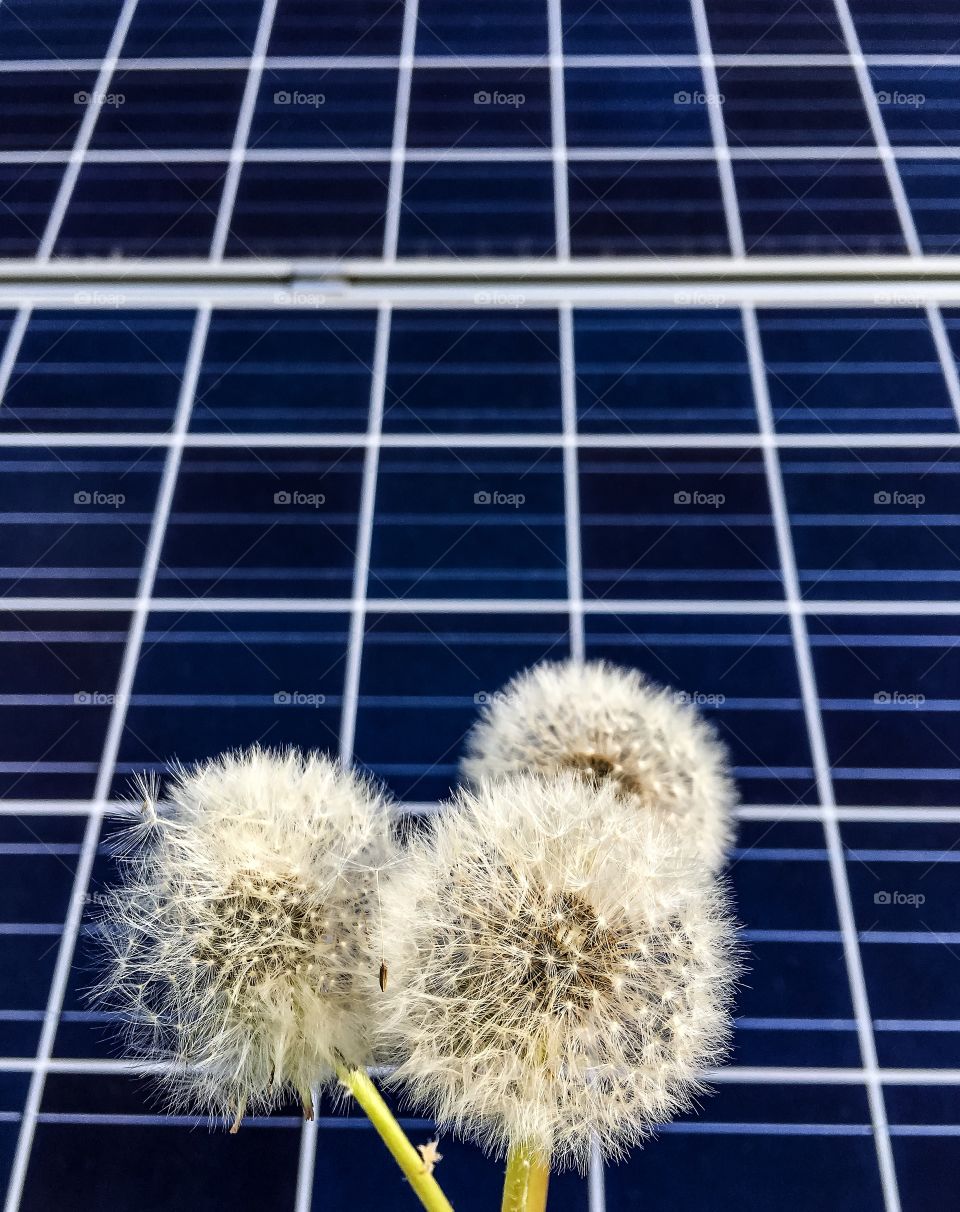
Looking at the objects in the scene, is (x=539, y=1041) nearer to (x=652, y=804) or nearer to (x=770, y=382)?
(x=652, y=804)

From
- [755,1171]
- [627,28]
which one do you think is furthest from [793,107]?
[755,1171]

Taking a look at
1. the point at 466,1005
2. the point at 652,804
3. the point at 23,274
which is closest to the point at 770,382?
the point at 652,804

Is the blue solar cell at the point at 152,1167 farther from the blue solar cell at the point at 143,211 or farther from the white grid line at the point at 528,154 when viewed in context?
the white grid line at the point at 528,154

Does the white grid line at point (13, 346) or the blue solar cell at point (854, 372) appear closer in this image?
the blue solar cell at point (854, 372)

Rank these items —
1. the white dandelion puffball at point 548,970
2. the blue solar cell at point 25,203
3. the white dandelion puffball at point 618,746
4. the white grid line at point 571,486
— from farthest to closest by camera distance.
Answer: the blue solar cell at point 25,203
the white grid line at point 571,486
the white dandelion puffball at point 618,746
the white dandelion puffball at point 548,970

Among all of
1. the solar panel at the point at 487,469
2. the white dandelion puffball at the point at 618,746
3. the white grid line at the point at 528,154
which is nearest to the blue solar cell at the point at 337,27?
the solar panel at the point at 487,469

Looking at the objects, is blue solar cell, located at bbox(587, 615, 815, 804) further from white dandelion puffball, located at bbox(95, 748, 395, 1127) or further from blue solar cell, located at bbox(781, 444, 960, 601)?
white dandelion puffball, located at bbox(95, 748, 395, 1127)

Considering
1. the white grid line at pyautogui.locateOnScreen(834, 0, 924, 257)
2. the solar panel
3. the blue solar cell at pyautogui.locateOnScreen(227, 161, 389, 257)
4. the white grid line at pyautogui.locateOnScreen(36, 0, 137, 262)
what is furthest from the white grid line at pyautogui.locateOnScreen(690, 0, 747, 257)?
the white grid line at pyautogui.locateOnScreen(36, 0, 137, 262)
